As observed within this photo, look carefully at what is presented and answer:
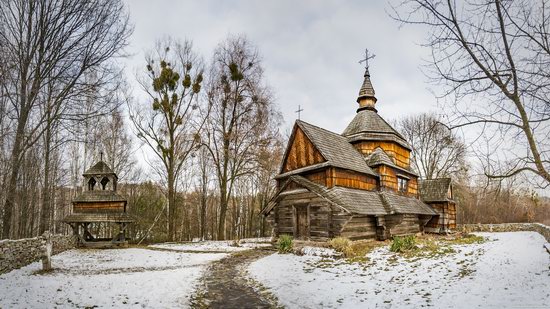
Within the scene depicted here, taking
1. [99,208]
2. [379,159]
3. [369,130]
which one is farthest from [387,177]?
[99,208]

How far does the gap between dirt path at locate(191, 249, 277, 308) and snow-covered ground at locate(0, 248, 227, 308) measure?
1.32ft

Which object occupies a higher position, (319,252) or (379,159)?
(379,159)

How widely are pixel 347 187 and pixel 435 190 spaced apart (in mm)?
14574

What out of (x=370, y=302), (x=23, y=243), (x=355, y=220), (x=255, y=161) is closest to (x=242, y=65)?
(x=255, y=161)

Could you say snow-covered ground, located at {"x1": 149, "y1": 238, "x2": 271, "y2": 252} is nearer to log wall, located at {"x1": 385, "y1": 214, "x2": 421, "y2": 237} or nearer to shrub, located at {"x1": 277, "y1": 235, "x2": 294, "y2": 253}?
shrub, located at {"x1": 277, "y1": 235, "x2": 294, "y2": 253}

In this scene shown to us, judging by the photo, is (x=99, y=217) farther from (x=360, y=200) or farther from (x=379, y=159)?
(x=379, y=159)

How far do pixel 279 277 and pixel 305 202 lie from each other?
8.55 m

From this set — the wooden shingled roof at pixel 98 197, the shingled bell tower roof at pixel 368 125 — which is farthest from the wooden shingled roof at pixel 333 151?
the wooden shingled roof at pixel 98 197

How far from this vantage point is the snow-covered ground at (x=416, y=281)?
722cm

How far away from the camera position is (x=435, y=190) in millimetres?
29609

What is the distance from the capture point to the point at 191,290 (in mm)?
9344

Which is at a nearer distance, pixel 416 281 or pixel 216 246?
pixel 416 281

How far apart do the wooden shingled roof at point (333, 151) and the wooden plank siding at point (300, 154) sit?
450 millimetres

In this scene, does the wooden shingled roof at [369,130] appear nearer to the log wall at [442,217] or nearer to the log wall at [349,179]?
the log wall at [349,179]
